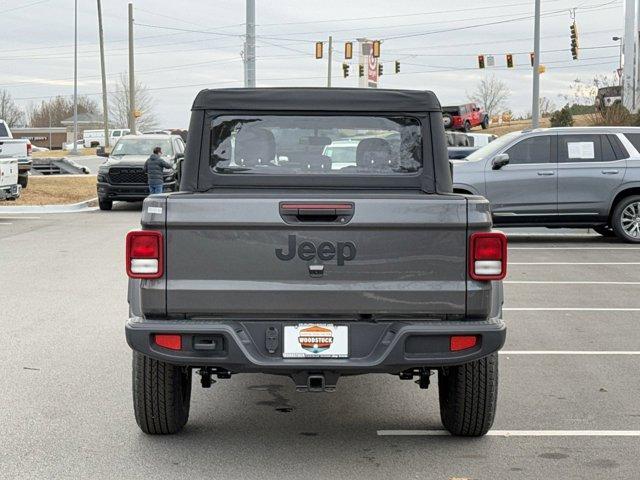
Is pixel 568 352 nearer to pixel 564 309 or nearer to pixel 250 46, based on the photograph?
pixel 564 309

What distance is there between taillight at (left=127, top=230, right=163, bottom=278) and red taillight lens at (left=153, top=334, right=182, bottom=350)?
1.04 feet

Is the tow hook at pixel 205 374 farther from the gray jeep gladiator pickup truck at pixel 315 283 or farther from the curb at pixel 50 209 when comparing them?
the curb at pixel 50 209

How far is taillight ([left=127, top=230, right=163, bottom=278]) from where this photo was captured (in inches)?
212

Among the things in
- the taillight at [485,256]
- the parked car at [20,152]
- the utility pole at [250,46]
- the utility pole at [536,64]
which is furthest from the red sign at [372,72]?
the taillight at [485,256]

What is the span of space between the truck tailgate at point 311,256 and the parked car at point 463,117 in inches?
1880

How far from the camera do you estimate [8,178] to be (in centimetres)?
2456

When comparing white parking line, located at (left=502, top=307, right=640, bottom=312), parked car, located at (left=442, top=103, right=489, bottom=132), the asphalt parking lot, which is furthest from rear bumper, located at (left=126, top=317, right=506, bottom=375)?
parked car, located at (left=442, top=103, right=489, bottom=132)

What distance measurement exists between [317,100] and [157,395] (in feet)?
6.88

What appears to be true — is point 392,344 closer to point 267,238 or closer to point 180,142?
point 267,238

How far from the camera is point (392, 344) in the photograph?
5410 mm

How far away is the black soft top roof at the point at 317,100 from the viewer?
6621mm

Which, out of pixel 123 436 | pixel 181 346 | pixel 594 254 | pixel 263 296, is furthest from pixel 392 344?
pixel 594 254

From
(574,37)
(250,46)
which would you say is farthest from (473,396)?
(574,37)

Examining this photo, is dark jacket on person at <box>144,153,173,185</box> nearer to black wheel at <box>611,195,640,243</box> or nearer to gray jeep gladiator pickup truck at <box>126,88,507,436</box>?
black wheel at <box>611,195,640,243</box>
